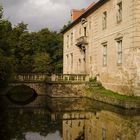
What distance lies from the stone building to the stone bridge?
2164 mm

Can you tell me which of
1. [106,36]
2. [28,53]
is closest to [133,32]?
[106,36]

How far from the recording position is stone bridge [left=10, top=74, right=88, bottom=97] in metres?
30.5

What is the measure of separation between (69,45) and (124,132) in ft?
108

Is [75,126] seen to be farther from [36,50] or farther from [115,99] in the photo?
[36,50]

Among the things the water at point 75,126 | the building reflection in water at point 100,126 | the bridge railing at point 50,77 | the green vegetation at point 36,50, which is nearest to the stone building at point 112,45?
the bridge railing at point 50,77

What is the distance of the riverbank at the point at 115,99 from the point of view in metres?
20.2

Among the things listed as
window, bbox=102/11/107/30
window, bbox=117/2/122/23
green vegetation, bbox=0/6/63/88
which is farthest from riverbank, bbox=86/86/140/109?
green vegetation, bbox=0/6/63/88

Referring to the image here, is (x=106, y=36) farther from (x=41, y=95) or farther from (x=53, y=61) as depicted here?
(x=53, y=61)

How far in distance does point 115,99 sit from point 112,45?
6.52 m

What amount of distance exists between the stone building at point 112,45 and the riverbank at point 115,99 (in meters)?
1.09

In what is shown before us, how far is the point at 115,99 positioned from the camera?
22.3 m

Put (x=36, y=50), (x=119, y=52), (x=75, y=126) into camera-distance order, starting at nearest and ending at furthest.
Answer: (x=75, y=126)
(x=119, y=52)
(x=36, y=50)

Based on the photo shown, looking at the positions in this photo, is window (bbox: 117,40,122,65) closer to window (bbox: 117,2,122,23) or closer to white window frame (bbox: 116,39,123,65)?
white window frame (bbox: 116,39,123,65)

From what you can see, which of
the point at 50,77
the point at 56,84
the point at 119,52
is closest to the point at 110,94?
the point at 119,52
